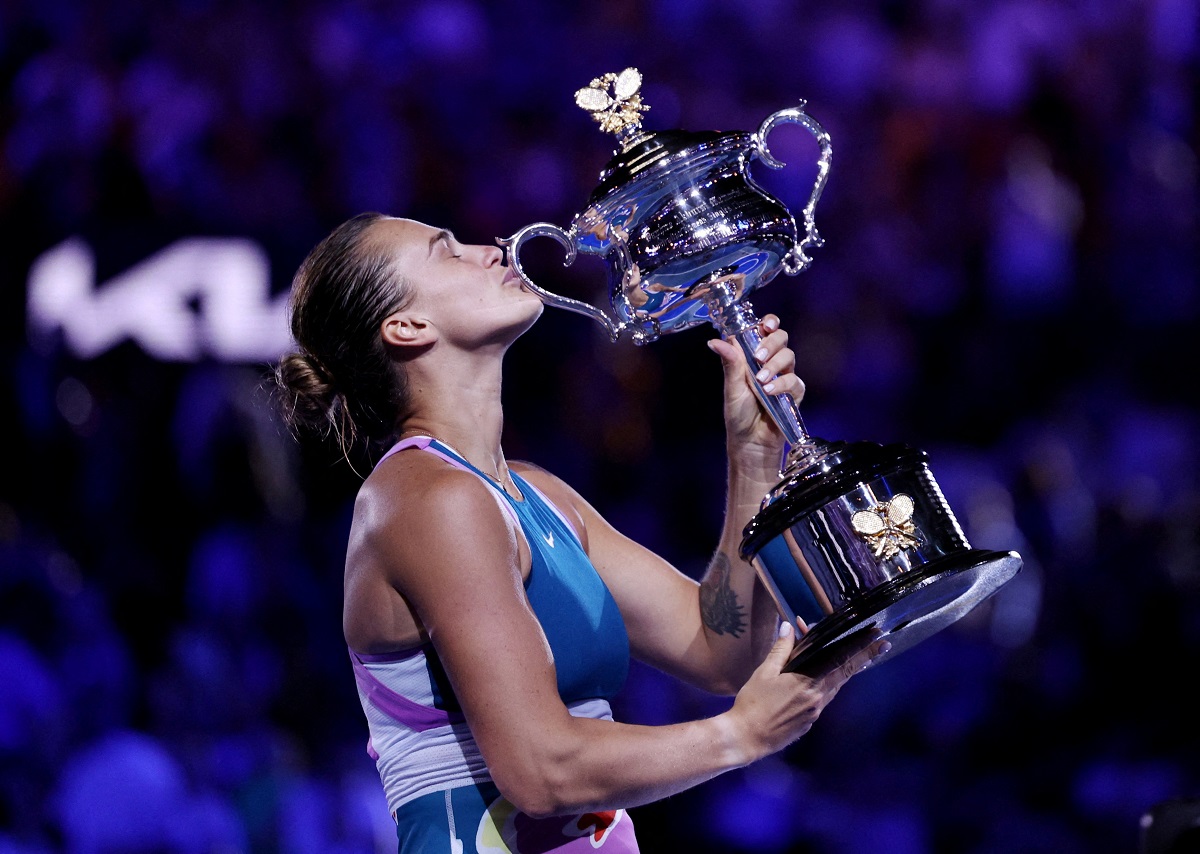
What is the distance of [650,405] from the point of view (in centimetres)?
306

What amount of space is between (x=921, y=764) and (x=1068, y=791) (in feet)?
1.18

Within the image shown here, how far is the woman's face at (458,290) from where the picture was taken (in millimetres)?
1339

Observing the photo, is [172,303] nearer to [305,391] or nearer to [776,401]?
[305,391]

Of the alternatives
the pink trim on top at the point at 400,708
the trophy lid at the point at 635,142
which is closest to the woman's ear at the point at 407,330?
the trophy lid at the point at 635,142

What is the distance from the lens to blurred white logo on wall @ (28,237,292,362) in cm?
288

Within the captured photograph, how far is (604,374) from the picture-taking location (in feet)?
10.0

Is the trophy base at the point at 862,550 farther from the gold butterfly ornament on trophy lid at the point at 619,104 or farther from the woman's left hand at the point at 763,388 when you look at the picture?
the gold butterfly ornament on trophy lid at the point at 619,104

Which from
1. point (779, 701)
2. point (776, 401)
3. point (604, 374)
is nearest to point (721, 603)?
point (776, 401)

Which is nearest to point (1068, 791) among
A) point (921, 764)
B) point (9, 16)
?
point (921, 764)

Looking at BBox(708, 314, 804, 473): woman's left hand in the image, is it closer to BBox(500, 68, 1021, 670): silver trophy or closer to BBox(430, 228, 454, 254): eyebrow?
BBox(500, 68, 1021, 670): silver trophy

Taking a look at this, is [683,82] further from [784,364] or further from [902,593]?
[902,593]

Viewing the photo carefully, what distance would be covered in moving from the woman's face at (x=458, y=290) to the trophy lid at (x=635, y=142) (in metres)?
0.14

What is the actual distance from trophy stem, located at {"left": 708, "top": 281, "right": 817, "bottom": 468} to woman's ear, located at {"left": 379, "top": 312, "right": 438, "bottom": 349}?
298 millimetres

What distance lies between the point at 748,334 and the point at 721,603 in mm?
334
